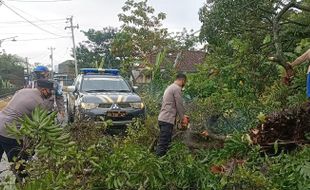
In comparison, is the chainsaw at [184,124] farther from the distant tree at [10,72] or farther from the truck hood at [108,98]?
the distant tree at [10,72]

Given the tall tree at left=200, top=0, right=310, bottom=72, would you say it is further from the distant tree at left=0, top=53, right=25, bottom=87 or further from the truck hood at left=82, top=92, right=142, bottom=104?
the distant tree at left=0, top=53, right=25, bottom=87

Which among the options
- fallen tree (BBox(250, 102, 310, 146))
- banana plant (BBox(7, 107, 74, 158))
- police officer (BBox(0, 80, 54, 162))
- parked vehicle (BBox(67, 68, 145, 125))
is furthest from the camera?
parked vehicle (BBox(67, 68, 145, 125))

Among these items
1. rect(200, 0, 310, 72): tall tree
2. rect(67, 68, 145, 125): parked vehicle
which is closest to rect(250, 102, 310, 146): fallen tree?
rect(200, 0, 310, 72): tall tree

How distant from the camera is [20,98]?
18.2 ft

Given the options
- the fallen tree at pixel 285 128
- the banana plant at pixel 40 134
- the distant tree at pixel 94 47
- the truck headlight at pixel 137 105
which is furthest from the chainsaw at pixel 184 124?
the distant tree at pixel 94 47

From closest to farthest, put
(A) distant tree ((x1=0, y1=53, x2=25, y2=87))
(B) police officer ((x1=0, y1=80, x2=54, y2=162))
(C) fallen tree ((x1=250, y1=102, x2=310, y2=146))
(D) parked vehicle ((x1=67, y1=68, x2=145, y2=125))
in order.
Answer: (B) police officer ((x1=0, y1=80, x2=54, y2=162)) < (C) fallen tree ((x1=250, y1=102, x2=310, y2=146)) < (D) parked vehicle ((x1=67, y1=68, x2=145, y2=125)) < (A) distant tree ((x1=0, y1=53, x2=25, y2=87))

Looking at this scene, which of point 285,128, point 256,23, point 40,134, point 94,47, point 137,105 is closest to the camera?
point 40,134

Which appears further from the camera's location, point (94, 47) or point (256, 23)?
point (94, 47)

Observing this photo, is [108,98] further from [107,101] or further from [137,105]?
[137,105]

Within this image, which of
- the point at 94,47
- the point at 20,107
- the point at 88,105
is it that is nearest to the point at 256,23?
the point at 88,105

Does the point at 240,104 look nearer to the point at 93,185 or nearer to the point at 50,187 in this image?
the point at 93,185

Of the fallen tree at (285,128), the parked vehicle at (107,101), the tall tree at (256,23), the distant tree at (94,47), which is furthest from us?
the distant tree at (94,47)

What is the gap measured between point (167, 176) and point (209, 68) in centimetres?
701

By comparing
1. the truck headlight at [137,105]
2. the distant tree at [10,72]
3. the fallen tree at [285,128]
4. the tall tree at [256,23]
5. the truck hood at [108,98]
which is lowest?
the distant tree at [10,72]
